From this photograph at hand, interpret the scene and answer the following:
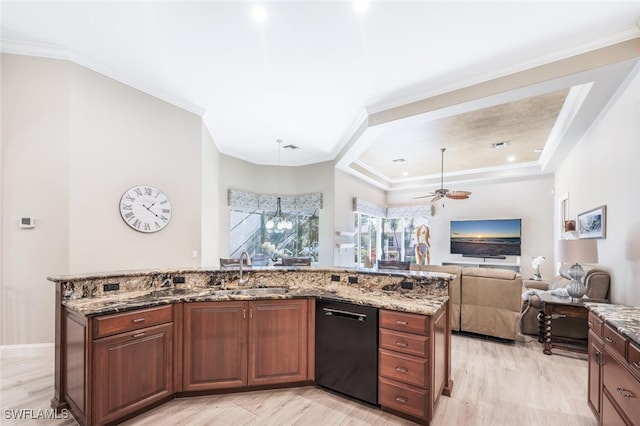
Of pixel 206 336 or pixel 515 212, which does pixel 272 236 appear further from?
pixel 515 212

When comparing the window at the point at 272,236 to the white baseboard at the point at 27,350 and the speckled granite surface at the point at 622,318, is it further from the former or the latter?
the speckled granite surface at the point at 622,318

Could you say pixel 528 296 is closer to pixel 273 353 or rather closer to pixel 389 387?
pixel 389 387

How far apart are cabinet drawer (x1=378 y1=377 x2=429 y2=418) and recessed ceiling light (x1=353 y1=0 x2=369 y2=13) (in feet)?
9.70

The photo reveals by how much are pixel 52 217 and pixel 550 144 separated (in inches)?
301

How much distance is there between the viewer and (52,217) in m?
3.09

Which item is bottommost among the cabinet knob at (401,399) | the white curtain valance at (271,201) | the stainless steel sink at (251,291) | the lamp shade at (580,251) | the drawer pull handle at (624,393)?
the cabinet knob at (401,399)

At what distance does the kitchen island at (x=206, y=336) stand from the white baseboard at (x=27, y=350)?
1.21m

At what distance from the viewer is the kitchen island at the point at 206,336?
206 cm

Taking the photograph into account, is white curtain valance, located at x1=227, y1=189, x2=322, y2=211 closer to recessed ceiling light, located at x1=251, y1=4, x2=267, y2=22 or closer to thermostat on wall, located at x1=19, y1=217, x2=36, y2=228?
thermostat on wall, located at x1=19, y1=217, x2=36, y2=228

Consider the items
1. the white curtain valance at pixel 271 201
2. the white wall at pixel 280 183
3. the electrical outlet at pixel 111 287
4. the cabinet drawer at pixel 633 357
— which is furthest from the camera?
the white curtain valance at pixel 271 201

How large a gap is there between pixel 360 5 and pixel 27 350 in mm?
4685

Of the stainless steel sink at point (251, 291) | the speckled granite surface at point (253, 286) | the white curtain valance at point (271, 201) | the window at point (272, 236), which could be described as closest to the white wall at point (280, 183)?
the white curtain valance at point (271, 201)

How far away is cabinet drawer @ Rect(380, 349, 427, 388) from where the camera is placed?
2.16 meters

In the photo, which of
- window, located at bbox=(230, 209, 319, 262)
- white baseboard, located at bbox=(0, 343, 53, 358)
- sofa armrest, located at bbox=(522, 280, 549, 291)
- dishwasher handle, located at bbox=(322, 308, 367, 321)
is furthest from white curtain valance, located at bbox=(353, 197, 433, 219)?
white baseboard, located at bbox=(0, 343, 53, 358)
